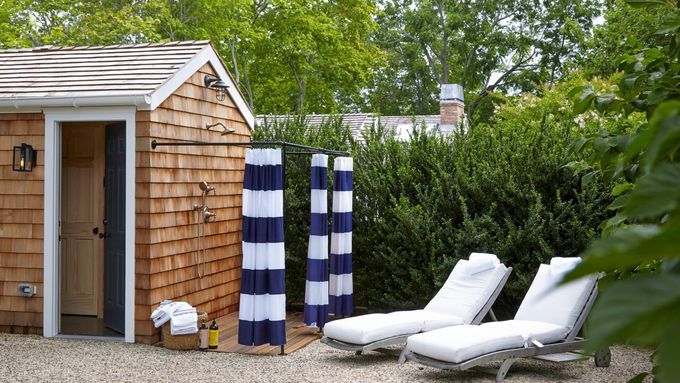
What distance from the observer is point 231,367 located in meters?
6.90

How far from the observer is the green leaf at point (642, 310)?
0.35m

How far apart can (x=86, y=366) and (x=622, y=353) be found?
16.6ft

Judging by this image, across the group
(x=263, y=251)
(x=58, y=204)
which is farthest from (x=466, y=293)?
(x=58, y=204)

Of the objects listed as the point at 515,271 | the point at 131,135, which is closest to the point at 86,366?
the point at 131,135

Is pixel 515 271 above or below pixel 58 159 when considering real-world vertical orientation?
below

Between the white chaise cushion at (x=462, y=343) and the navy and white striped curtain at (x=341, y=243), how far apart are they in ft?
7.58

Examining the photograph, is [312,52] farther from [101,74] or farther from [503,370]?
[503,370]

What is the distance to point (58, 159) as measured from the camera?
805 centimetres

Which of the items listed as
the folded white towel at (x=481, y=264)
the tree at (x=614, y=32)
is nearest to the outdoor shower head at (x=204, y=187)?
the folded white towel at (x=481, y=264)

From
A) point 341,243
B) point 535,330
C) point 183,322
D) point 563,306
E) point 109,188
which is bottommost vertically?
point 183,322

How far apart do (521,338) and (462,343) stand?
0.59 meters

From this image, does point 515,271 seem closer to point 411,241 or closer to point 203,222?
point 411,241

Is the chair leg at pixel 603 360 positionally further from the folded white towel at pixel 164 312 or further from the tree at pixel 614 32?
the tree at pixel 614 32

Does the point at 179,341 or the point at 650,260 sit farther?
the point at 179,341
